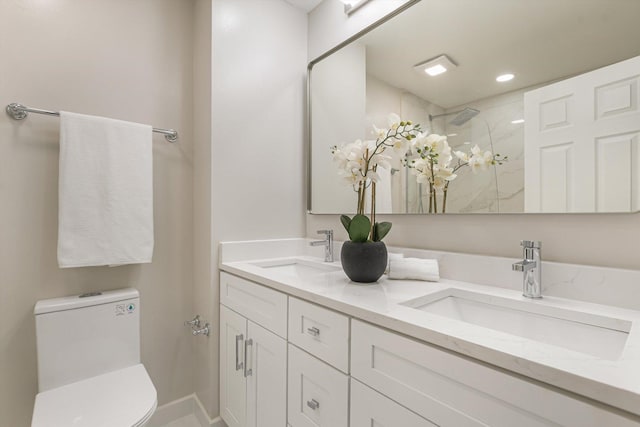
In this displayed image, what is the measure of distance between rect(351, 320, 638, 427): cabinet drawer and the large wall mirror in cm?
65

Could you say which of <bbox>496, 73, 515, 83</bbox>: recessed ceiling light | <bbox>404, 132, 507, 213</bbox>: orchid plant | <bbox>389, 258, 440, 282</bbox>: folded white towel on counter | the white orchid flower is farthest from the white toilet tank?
<bbox>496, 73, 515, 83</bbox>: recessed ceiling light

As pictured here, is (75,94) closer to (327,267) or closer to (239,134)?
(239,134)

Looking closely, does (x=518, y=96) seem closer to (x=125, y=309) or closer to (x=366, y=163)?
(x=366, y=163)

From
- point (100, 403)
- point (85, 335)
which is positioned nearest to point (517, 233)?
point (100, 403)

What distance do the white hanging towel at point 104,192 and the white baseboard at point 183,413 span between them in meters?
0.83

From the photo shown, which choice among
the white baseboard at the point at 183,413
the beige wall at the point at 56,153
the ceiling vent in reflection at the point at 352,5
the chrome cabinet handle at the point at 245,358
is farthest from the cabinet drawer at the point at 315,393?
the ceiling vent in reflection at the point at 352,5

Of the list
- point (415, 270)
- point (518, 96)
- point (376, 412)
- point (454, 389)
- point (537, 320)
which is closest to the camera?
point (454, 389)

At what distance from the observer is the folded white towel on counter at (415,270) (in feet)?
3.71

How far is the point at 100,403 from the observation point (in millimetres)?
1095

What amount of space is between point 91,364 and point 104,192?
0.74 m

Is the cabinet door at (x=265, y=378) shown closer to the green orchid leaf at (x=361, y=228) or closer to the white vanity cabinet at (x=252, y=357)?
the white vanity cabinet at (x=252, y=357)

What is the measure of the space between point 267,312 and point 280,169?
0.88 meters

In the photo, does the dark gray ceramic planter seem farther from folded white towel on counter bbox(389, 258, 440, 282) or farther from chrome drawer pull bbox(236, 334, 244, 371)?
chrome drawer pull bbox(236, 334, 244, 371)

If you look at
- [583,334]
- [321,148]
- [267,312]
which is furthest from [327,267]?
[583,334]
